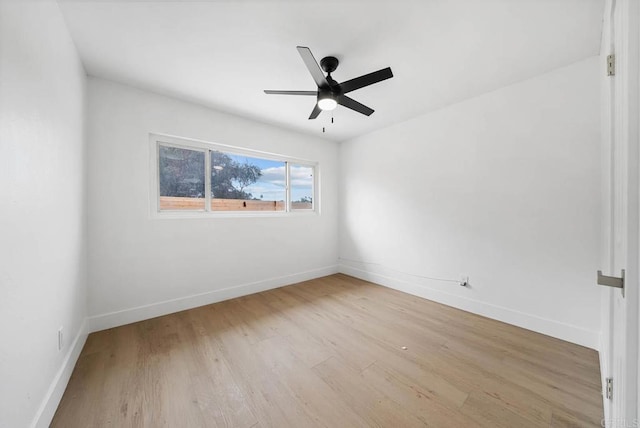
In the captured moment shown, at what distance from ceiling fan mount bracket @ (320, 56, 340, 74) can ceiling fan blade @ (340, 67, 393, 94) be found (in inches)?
9.0

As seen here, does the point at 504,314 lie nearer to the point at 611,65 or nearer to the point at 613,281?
the point at 613,281

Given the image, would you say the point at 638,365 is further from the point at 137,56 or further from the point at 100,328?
the point at 100,328

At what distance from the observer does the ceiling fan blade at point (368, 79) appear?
1699 millimetres

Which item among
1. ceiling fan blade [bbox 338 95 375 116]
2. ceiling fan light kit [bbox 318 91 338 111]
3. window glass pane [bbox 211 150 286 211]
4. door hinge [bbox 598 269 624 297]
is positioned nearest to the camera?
door hinge [bbox 598 269 624 297]

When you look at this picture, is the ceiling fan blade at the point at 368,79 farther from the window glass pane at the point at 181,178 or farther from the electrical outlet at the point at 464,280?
the electrical outlet at the point at 464,280

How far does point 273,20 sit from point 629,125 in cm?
186

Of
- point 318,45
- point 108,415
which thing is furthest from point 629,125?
point 108,415

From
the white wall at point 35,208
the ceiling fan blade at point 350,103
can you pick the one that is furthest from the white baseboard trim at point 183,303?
the ceiling fan blade at point 350,103

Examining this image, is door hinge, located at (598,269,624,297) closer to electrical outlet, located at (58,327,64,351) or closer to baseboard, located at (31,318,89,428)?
baseboard, located at (31,318,89,428)

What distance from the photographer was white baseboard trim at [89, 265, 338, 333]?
7.41 ft

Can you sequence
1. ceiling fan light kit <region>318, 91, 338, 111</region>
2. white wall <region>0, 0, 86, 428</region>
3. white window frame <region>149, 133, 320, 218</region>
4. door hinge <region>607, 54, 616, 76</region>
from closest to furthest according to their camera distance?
1. white wall <region>0, 0, 86, 428</region>
2. door hinge <region>607, 54, 616, 76</region>
3. ceiling fan light kit <region>318, 91, 338, 111</region>
4. white window frame <region>149, 133, 320, 218</region>

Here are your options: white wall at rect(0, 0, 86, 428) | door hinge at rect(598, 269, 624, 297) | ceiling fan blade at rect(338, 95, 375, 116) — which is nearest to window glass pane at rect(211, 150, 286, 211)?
white wall at rect(0, 0, 86, 428)

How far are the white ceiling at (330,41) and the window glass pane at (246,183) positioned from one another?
0.91 metres

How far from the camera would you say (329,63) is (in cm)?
194
